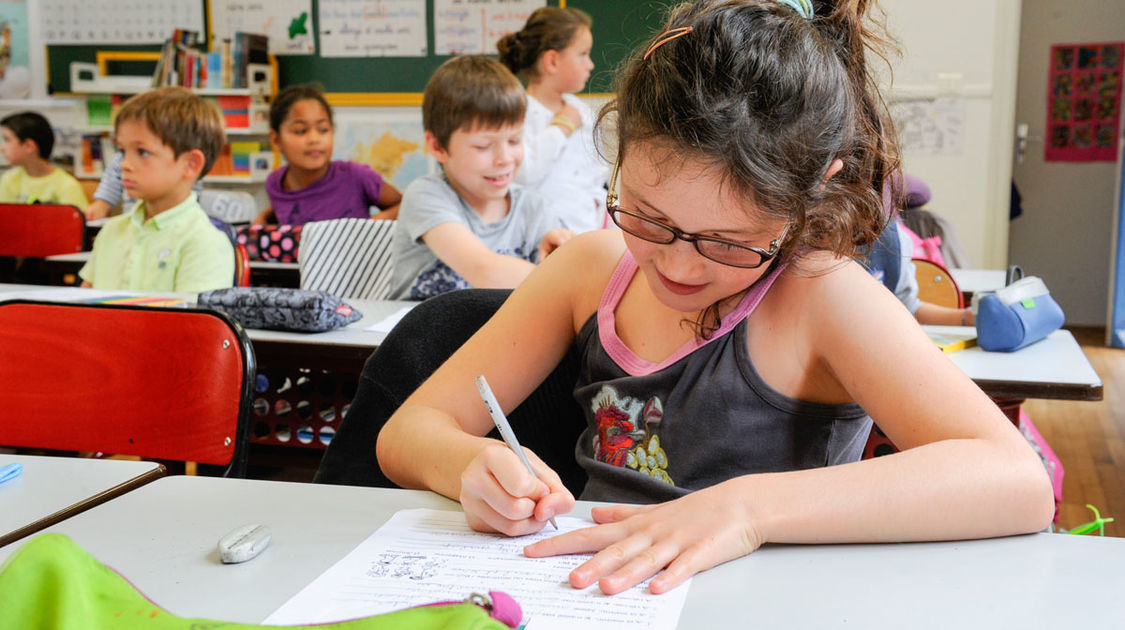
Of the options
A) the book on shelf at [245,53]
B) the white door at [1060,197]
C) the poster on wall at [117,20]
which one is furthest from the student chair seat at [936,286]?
the poster on wall at [117,20]

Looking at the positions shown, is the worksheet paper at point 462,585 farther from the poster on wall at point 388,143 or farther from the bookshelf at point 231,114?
the bookshelf at point 231,114

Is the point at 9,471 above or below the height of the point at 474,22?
below

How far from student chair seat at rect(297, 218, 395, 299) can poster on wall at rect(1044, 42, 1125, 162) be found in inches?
193

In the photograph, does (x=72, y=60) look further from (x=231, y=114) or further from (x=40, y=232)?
(x=40, y=232)

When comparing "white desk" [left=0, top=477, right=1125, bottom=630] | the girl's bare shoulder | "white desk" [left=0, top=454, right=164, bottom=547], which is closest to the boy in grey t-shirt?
the girl's bare shoulder

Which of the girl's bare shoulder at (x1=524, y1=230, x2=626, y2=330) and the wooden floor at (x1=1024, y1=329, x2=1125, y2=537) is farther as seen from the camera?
the wooden floor at (x1=1024, y1=329, x2=1125, y2=537)

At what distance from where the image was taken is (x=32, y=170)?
19.4ft

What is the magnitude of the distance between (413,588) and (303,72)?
238 inches

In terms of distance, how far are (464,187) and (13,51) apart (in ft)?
18.8

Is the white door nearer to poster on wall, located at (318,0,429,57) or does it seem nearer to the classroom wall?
the classroom wall

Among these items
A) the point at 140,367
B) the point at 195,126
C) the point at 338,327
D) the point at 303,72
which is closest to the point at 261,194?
the point at 303,72

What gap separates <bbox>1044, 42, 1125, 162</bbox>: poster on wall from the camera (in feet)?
19.8

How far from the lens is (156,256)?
2.69 meters

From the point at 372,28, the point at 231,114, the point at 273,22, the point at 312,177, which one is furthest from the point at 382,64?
the point at 312,177
